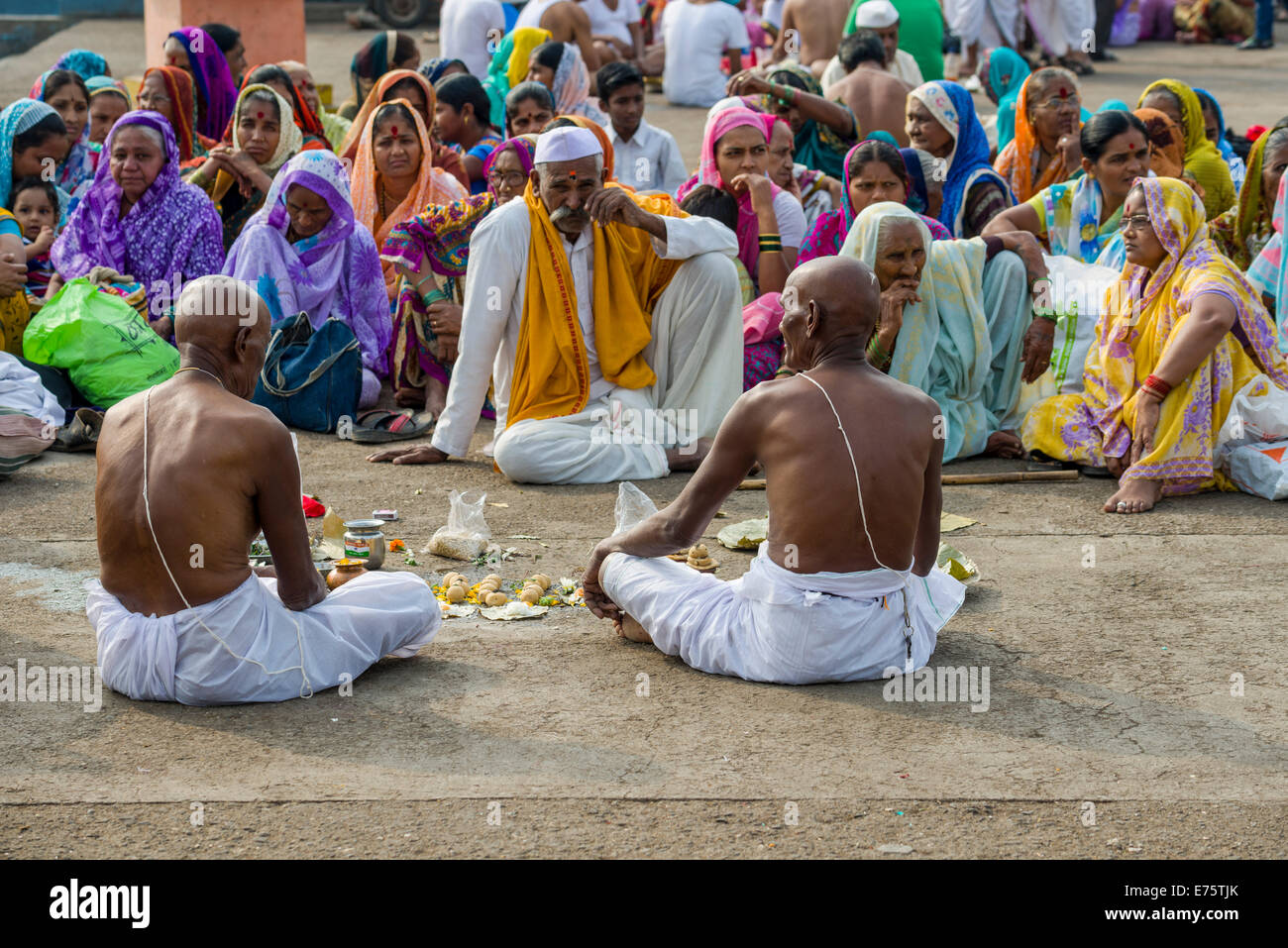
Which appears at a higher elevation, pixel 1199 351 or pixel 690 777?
pixel 1199 351

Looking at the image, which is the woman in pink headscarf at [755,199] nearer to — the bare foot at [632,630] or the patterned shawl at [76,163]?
the bare foot at [632,630]

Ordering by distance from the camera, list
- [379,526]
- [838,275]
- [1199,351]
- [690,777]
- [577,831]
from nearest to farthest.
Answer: [577,831], [690,777], [838,275], [379,526], [1199,351]

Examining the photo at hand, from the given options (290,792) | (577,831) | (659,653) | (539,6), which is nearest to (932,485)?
(659,653)

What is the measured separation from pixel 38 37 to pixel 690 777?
19.3 m

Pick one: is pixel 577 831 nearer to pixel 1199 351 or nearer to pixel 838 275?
pixel 838 275

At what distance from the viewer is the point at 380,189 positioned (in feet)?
29.4

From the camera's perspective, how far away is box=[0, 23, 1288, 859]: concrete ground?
3633 mm

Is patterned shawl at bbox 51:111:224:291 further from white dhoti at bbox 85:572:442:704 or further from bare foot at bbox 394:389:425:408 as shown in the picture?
white dhoti at bbox 85:572:442:704

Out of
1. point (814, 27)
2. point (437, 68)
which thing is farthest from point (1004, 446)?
point (814, 27)

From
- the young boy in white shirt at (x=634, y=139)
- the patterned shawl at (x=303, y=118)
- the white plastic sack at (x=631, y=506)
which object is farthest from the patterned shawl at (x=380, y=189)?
the white plastic sack at (x=631, y=506)

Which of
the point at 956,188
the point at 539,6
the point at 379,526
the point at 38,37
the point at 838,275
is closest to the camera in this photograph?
the point at 838,275

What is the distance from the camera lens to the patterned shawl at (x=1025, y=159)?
9203 millimetres

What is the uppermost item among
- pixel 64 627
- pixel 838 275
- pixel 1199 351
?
pixel 838 275

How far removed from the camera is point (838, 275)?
440 centimetres
